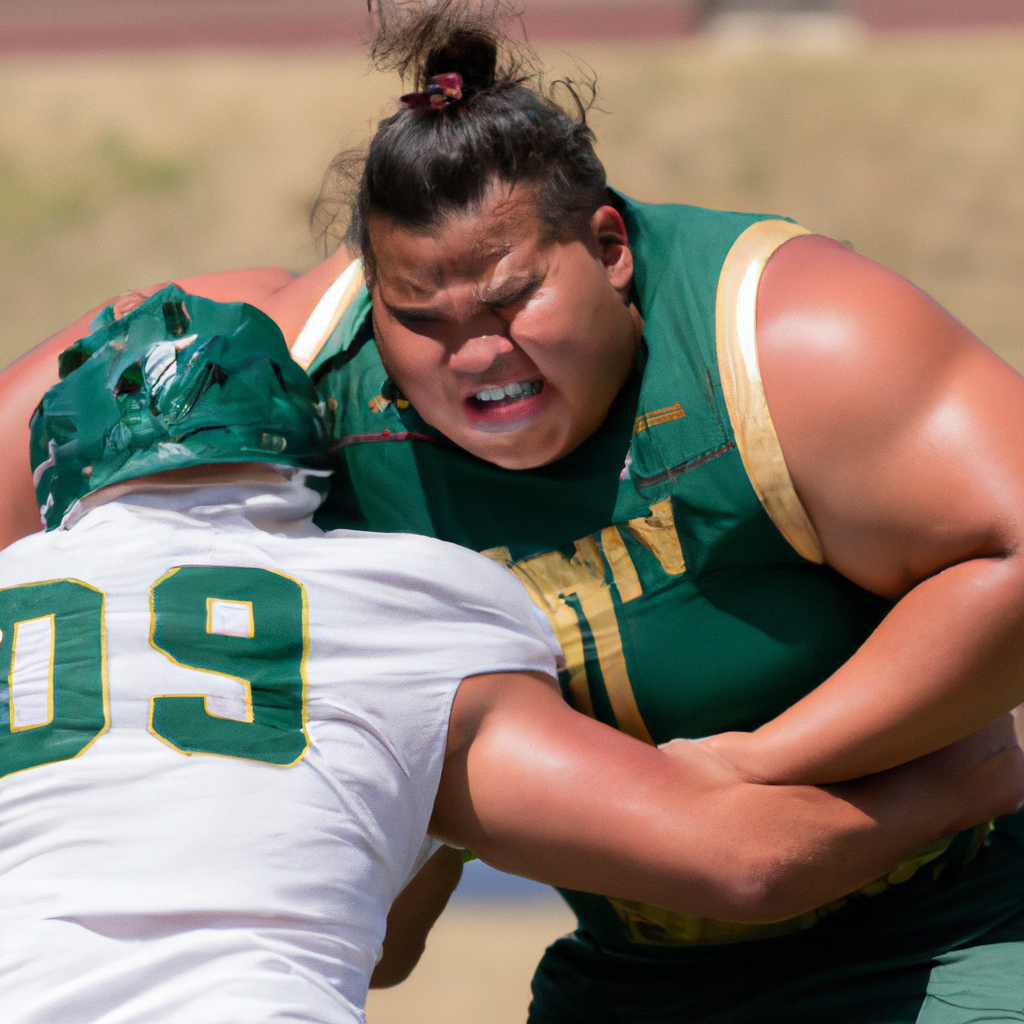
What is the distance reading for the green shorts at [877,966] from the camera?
1595mm

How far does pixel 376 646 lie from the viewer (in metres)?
1.41

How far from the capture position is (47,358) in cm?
182

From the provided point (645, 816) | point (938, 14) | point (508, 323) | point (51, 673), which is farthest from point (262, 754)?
point (938, 14)

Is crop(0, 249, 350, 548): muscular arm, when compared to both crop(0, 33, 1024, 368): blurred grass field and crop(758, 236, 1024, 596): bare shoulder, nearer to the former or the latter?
crop(758, 236, 1024, 596): bare shoulder

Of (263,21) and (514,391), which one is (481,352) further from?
(263,21)

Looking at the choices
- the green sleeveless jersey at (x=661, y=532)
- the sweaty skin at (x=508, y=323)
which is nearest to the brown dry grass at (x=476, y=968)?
the green sleeveless jersey at (x=661, y=532)

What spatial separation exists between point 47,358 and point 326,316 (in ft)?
1.27

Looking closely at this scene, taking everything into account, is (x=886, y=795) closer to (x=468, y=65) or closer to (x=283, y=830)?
(x=283, y=830)

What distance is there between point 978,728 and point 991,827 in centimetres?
30

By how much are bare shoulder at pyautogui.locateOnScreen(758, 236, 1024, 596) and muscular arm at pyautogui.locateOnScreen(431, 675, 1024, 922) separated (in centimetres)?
29

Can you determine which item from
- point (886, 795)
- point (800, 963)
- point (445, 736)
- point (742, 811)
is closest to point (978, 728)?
point (886, 795)

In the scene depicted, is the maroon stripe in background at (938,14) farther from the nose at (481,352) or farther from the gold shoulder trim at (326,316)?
the nose at (481,352)

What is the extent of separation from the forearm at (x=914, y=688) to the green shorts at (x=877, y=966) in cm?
30

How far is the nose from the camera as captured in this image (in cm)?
150
